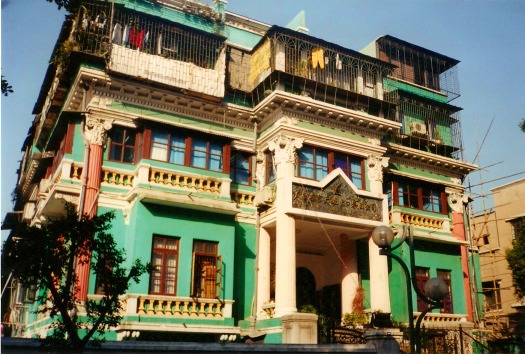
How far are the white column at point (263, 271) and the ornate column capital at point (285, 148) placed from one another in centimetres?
281

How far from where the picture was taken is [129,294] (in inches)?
653

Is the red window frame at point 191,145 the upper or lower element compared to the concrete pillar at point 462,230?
upper

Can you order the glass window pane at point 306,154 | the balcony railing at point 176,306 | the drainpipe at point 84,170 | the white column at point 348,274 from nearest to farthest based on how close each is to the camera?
the balcony railing at point 176,306 < the drainpipe at point 84,170 < the glass window pane at point 306,154 < the white column at point 348,274

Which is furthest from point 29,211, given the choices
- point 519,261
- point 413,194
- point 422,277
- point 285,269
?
point 519,261

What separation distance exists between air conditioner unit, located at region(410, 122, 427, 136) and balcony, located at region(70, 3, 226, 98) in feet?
32.5

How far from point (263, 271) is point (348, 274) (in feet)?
12.8

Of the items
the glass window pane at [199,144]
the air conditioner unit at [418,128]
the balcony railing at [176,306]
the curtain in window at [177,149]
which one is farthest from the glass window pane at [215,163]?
the air conditioner unit at [418,128]

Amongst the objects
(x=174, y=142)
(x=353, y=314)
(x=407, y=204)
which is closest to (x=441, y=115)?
(x=407, y=204)

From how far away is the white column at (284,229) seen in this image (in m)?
18.1

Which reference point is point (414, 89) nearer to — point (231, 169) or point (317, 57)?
point (317, 57)

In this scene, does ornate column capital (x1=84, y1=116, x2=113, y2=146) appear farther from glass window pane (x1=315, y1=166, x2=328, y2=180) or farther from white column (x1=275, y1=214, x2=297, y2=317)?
glass window pane (x1=315, y1=166, x2=328, y2=180)

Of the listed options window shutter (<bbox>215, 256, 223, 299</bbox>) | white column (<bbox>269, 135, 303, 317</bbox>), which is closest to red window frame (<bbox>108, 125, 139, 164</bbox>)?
window shutter (<bbox>215, 256, 223, 299</bbox>)

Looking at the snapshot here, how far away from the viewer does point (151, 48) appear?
20375mm

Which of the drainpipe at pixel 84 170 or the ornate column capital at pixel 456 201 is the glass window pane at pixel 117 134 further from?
the ornate column capital at pixel 456 201
